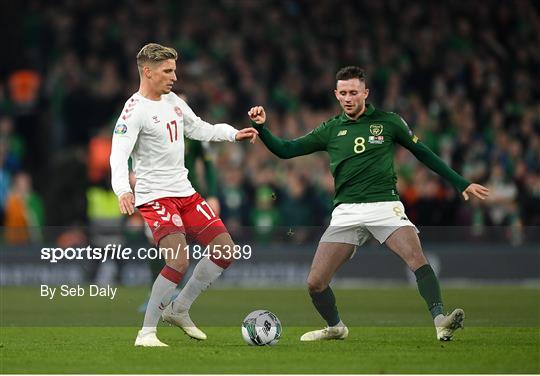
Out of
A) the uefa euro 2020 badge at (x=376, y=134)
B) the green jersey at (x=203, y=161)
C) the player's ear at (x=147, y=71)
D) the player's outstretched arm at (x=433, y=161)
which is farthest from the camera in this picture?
the green jersey at (x=203, y=161)

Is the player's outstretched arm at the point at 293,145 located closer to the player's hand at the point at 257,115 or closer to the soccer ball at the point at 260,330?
the player's hand at the point at 257,115

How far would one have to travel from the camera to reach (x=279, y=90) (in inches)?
960

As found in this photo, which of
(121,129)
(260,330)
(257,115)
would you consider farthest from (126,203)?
(260,330)

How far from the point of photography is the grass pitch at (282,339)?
9.38 meters

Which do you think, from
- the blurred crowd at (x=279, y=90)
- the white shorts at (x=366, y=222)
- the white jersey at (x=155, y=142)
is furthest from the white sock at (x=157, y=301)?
the blurred crowd at (x=279, y=90)

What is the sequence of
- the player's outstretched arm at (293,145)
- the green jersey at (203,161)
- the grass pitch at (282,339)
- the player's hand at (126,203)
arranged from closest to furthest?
the grass pitch at (282,339)
the player's hand at (126,203)
the player's outstretched arm at (293,145)
the green jersey at (203,161)

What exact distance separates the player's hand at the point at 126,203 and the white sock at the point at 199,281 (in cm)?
114

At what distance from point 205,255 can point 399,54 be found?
14.1m

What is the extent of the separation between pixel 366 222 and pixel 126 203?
2152 mm

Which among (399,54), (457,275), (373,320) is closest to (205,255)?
(373,320)

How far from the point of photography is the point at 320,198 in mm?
21297

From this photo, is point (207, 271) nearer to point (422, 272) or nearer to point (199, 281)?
point (199, 281)

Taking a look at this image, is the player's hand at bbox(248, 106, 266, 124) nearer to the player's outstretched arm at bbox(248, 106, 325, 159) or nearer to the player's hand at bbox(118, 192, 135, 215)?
the player's outstretched arm at bbox(248, 106, 325, 159)

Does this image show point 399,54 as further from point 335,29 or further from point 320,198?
point 320,198
